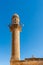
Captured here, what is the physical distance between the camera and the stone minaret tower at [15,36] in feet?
90.7

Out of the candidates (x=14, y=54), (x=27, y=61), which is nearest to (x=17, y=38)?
(x=14, y=54)

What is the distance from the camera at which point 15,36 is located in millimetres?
28844

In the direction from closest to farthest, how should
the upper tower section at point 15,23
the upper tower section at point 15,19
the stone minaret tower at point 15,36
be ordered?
the stone minaret tower at point 15,36
the upper tower section at point 15,23
the upper tower section at point 15,19

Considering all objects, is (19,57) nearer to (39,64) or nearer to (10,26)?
A: (39,64)

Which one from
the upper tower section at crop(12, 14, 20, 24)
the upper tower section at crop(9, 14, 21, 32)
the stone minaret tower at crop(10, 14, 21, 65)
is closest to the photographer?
the stone minaret tower at crop(10, 14, 21, 65)

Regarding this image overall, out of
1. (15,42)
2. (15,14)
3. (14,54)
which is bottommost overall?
(14,54)

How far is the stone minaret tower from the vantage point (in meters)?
27.7

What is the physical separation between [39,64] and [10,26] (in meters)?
8.61

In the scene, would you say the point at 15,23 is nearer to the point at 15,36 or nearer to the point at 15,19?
the point at 15,19

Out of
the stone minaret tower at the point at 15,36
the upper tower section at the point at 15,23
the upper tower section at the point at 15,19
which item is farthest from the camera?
the upper tower section at the point at 15,19

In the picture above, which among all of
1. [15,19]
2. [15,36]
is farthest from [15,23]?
[15,36]

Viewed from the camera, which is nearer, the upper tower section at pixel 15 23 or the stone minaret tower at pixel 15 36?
the stone minaret tower at pixel 15 36

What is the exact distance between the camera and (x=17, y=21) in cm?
3067

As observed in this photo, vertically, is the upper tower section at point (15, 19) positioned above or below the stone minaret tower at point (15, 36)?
above
